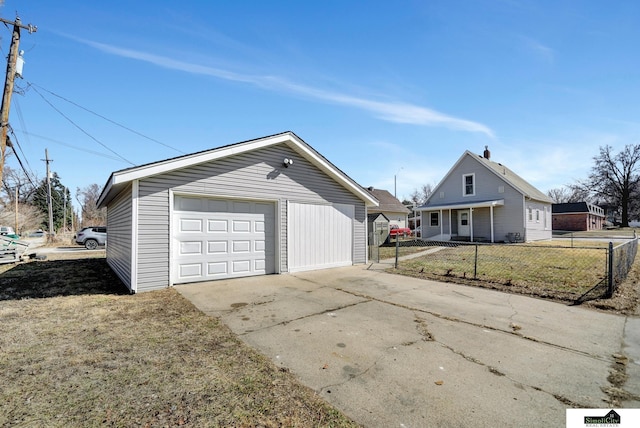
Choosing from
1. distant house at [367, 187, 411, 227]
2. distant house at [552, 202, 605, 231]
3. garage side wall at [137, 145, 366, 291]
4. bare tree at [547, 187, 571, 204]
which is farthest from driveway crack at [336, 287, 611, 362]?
bare tree at [547, 187, 571, 204]

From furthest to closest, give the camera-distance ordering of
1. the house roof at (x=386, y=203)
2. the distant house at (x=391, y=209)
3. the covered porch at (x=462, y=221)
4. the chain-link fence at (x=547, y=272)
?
the distant house at (x=391, y=209)
the house roof at (x=386, y=203)
the covered porch at (x=462, y=221)
the chain-link fence at (x=547, y=272)

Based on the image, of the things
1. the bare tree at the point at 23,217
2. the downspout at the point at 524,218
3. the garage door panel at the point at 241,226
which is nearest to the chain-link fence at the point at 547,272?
the garage door panel at the point at 241,226

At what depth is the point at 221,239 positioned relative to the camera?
7.69 m

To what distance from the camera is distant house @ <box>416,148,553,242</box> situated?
19688mm

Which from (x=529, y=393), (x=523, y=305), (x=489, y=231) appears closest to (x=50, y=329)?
(x=529, y=393)

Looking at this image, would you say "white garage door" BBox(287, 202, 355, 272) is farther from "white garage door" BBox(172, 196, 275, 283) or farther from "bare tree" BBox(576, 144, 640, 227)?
"bare tree" BBox(576, 144, 640, 227)

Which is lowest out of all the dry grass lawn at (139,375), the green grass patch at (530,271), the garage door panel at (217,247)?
the green grass patch at (530,271)

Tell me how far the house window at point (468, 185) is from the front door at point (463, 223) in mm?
1482

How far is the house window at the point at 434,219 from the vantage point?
2345cm

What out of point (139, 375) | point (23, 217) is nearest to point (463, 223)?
point (139, 375)

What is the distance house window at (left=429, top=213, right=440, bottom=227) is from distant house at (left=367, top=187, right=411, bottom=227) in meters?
6.53

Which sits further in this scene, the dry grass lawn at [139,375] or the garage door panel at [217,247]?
the garage door panel at [217,247]

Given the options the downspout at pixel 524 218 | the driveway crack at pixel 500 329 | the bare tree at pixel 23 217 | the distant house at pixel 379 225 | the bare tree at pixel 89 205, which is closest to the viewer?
the driveway crack at pixel 500 329

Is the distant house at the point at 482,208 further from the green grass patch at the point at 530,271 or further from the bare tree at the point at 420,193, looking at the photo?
the bare tree at the point at 420,193
